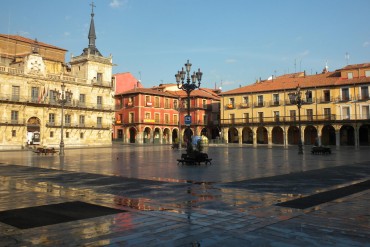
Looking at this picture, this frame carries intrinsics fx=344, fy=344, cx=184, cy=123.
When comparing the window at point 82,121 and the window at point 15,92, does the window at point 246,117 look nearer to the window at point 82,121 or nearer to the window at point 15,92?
the window at point 82,121

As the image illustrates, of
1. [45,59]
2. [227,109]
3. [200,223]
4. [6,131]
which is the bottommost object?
[200,223]

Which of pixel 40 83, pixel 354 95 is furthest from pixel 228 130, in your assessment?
pixel 40 83

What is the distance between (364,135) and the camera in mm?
50812

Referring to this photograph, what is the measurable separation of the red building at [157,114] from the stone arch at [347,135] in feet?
83.5

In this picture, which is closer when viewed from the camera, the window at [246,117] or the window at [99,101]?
the window at [99,101]

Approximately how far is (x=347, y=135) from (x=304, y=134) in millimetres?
6207

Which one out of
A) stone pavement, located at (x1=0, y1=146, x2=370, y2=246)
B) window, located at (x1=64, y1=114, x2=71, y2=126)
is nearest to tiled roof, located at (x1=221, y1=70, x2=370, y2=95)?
window, located at (x1=64, y1=114, x2=71, y2=126)

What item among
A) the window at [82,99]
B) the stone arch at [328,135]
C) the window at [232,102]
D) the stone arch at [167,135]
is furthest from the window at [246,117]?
the window at [82,99]

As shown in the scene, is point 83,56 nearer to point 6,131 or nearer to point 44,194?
point 6,131

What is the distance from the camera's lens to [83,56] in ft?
176

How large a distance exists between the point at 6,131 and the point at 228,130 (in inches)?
1389

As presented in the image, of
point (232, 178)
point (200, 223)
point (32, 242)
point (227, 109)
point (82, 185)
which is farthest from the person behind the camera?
point (227, 109)

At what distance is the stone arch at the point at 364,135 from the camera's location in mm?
49875

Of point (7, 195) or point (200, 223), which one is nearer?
point (200, 223)
